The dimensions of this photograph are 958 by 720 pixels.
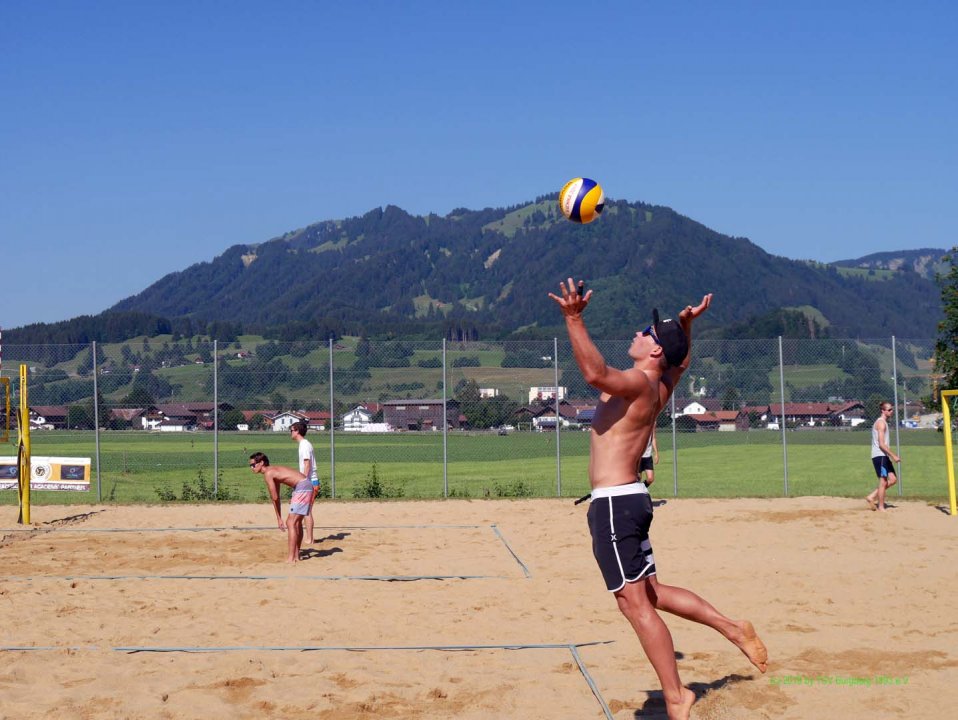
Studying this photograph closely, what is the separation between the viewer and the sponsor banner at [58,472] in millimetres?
20125

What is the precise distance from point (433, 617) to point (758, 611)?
280 cm

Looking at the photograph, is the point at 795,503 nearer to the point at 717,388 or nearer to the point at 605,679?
the point at 717,388

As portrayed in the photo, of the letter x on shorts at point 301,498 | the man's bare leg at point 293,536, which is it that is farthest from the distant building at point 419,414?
the man's bare leg at point 293,536

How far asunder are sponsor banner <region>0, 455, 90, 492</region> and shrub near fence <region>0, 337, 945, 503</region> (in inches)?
26.0

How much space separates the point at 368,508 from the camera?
18797mm

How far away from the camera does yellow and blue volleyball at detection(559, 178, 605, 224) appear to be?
8.81 meters

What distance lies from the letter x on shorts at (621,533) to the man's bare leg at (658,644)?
0.27 ft

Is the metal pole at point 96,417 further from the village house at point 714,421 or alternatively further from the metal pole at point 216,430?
the village house at point 714,421

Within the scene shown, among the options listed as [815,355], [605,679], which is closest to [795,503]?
[815,355]

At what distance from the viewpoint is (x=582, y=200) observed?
8.87 m

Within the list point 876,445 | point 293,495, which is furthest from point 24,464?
point 876,445

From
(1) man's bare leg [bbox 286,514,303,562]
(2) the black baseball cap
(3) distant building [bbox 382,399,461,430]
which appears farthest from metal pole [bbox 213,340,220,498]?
(2) the black baseball cap

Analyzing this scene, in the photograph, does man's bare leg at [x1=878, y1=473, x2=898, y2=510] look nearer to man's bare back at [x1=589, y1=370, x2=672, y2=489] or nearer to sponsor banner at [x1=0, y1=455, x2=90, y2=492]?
man's bare back at [x1=589, y1=370, x2=672, y2=489]

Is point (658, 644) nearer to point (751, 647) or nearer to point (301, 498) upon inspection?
point (751, 647)
